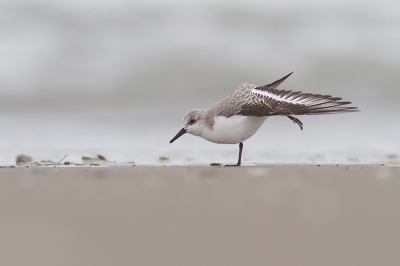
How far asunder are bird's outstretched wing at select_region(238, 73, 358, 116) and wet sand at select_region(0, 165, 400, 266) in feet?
1.92

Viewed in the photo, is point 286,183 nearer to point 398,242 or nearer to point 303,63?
point 398,242

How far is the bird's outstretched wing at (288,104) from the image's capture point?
576 cm

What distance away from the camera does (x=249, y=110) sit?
20.4 ft

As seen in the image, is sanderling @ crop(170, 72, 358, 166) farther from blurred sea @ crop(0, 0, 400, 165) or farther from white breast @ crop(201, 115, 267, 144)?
blurred sea @ crop(0, 0, 400, 165)

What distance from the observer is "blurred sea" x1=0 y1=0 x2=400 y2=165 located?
935cm

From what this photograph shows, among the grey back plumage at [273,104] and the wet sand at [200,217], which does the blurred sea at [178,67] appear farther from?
the wet sand at [200,217]

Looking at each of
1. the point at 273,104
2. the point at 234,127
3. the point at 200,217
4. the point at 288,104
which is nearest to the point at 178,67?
the point at 234,127

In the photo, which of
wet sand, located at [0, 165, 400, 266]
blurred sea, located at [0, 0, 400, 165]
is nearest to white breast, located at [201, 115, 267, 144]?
wet sand, located at [0, 165, 400, 266]

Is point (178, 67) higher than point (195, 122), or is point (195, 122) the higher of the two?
point (178, 67)

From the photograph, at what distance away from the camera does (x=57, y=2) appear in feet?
47.2

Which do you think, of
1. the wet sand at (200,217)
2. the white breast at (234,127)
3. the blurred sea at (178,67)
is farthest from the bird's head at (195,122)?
the blurred sea at (178,67)

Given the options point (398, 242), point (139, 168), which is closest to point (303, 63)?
point (139, 168)

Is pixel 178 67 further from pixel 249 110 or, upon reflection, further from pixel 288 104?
pixel 288 104

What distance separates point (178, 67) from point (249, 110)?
7.15 m
